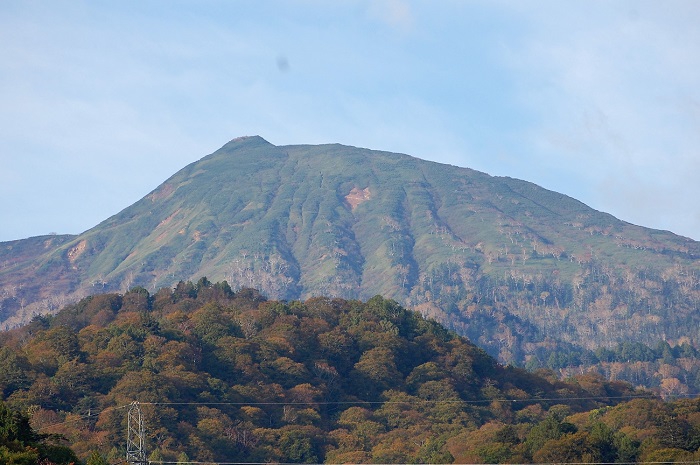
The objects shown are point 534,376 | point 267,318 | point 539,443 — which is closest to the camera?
point 539,443

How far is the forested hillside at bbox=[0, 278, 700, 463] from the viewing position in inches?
3863

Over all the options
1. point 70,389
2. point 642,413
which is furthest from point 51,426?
point 642,413

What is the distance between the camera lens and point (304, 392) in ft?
409

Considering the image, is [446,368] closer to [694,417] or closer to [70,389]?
[694,417]

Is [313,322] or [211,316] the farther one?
[313,322]

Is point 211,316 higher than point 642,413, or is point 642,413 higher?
point 211,316

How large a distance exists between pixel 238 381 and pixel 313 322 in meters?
21.5

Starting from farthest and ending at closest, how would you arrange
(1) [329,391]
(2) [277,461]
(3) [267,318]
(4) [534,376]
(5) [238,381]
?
(4) [534,376]
(3) [267,318]
(1) [329,391]
(5) [238,381]
(2) [277,461]

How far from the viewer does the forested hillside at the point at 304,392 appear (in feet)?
322

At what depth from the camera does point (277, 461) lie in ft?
342

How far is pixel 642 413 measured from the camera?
108 meters

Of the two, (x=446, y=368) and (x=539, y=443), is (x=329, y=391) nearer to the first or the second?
(x=446, y=368)

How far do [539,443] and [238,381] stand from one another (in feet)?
128

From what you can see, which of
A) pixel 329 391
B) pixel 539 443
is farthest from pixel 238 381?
pixel 539 443
